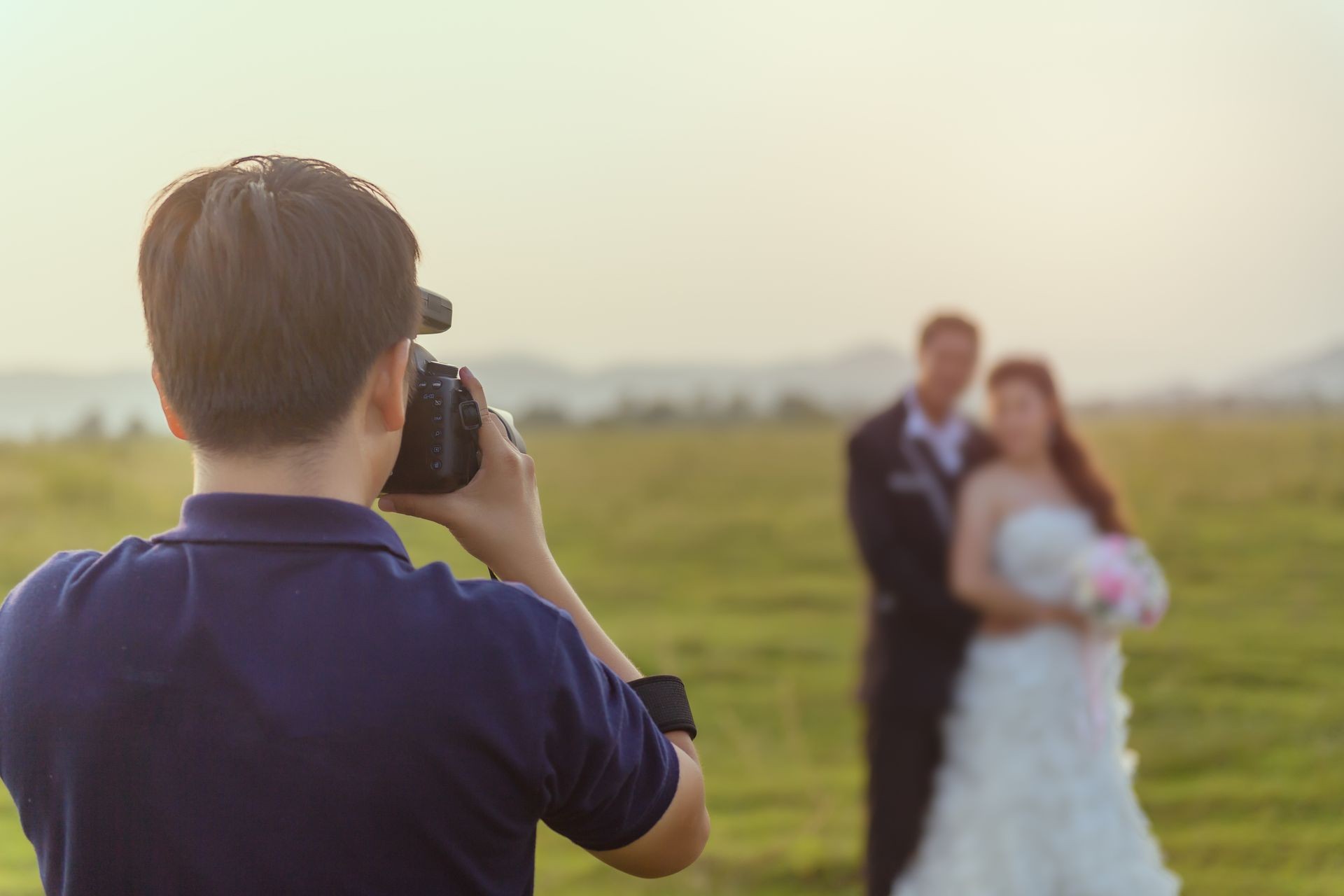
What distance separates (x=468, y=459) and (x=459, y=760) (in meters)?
0.29

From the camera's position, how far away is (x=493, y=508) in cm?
109

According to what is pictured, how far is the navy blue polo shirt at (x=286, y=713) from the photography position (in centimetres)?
85

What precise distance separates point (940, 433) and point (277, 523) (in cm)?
326

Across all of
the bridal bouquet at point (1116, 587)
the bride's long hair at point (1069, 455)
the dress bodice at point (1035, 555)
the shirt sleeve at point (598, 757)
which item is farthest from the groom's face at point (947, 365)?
the shirt sleeve at point (598, 757)

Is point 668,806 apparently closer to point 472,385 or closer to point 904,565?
point 472,385

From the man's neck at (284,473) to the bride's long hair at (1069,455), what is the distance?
3351 mm

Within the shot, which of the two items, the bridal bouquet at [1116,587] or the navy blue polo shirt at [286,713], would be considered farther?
the bridal bouquet at [1116,587]

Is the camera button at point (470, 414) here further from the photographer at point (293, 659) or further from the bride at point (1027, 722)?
the bride at point (1027, 722)

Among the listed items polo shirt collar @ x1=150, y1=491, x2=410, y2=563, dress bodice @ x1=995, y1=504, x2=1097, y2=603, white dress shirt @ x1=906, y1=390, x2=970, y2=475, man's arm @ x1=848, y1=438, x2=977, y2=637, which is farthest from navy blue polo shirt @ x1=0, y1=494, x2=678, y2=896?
dress bodice @ x1=995, y1=504, x2=1097, y2=603

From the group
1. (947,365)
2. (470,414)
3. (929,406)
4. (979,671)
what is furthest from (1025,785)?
(470,414)

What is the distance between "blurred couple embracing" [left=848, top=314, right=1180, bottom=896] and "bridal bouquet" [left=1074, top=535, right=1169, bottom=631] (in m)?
0.04

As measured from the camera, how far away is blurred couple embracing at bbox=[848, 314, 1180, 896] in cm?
380

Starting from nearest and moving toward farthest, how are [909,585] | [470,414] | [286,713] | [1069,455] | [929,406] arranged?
[286,713] → [470,414] → [909,585] → [929,406] → [1069,455]

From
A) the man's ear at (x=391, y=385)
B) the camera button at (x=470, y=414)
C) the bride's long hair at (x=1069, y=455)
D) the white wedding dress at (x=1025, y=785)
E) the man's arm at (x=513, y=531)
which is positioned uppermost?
the man's ear at (x=391, y=385)
